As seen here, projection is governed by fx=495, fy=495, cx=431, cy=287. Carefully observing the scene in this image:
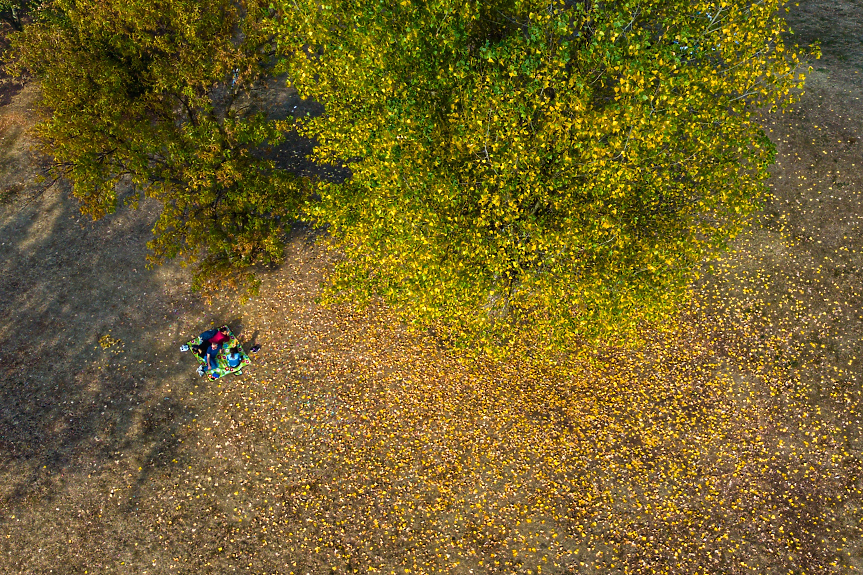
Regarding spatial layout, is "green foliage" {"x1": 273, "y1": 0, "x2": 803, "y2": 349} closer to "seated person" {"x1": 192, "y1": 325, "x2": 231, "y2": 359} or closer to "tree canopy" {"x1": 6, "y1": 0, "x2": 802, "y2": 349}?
"tree canopy" {"x1": 6, "y1": 0, "x2": 802, "y2": 349}

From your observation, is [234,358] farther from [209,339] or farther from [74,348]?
[74,348]

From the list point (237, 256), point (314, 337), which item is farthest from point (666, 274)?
point (237, 256)

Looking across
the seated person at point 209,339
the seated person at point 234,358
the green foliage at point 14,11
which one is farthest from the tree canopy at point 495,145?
the green foliage at point 14,11

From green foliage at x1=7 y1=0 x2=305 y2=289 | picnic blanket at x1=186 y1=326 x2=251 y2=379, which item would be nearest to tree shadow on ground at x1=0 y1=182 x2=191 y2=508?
picnic blanket at x1=186 y1=326 x2=251 y2=379

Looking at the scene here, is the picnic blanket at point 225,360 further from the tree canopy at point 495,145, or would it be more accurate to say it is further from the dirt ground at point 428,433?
the tree canopy at point 495,145

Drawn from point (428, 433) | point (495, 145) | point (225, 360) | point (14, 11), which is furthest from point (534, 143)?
point (14, 11)

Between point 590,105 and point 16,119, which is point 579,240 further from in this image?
point 16,119
